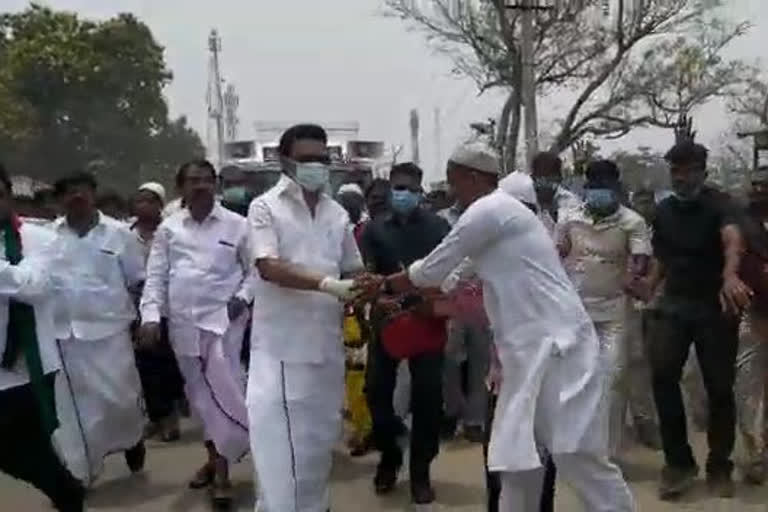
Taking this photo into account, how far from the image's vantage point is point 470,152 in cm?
570

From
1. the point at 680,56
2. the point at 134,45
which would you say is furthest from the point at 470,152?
the point at 134,45

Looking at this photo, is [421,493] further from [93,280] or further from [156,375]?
[156,375]

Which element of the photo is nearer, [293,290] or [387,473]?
[293,290]

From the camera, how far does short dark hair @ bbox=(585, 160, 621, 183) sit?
7977mm

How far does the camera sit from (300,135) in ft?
19.8

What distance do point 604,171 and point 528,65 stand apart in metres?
14.4

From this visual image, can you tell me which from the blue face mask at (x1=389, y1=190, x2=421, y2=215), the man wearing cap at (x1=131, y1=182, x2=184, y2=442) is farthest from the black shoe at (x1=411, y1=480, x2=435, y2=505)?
the man wearing cap at (x1=131, y1=182, x2=184, y2=442)

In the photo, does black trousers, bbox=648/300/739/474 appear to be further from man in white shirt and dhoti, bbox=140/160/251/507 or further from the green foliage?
the green foliage

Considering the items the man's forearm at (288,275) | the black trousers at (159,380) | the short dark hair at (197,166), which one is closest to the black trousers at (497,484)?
the man's forearm at (288,275)

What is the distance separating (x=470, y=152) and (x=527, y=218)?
1.40 ft

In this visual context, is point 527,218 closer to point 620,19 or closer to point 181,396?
point 181,396

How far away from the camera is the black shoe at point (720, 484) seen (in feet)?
24.9

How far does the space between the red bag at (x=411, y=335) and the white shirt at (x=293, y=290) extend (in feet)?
4.69

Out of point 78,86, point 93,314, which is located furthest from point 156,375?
point 78,86
